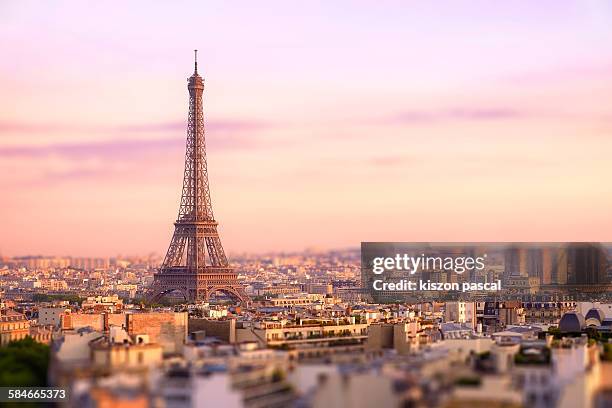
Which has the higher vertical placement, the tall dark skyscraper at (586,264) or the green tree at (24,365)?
the tall dark skyscraper at (586,264)

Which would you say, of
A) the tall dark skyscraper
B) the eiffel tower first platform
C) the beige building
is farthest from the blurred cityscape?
the tall dark skyscraper

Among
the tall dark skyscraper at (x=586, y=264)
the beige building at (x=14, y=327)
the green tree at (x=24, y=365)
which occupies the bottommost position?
the green tree at (x=24, y=365)

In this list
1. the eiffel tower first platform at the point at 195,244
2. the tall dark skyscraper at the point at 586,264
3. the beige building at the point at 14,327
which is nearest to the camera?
the beige building at the point at 14,327

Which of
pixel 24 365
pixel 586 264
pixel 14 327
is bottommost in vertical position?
pixel 24 365

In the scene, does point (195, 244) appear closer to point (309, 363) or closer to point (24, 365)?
point (24, 365)

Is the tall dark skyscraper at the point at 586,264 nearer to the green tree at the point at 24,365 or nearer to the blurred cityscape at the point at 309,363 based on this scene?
the blurred cityscape at the point at 309,363

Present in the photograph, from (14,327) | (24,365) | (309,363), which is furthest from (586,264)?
(309,363)

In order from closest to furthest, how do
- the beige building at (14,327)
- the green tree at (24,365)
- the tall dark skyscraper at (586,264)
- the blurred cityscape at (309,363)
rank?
the blurred cityscape at (309,363), the green tree at (24,365), the beige building at (14,327), the tall dark skyscraper at (586,264)

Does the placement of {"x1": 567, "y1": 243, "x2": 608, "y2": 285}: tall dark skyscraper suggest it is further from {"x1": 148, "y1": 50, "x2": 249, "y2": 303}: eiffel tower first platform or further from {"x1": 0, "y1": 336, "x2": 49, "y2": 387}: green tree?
{"x1": 0, "y1": 336, "x2": 49, "y2": 387}: green tree

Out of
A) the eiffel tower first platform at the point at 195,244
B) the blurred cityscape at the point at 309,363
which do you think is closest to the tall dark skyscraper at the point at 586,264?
the eiffel tower first platform at the point at 195,244
